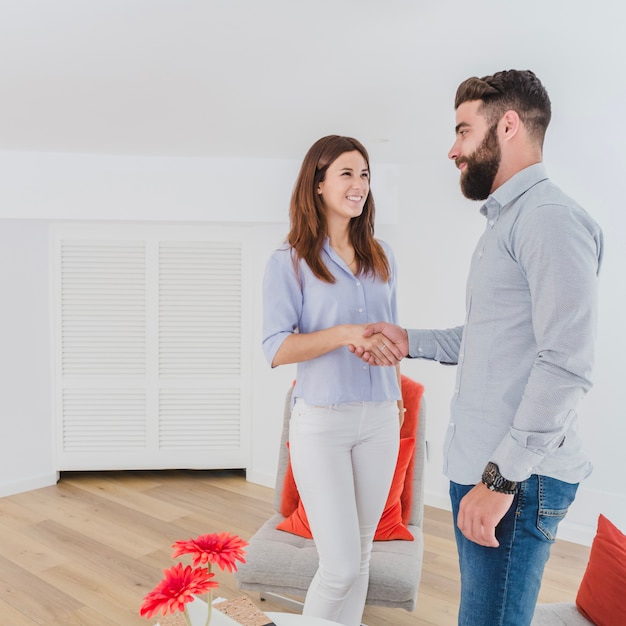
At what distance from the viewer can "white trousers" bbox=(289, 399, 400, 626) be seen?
178cm

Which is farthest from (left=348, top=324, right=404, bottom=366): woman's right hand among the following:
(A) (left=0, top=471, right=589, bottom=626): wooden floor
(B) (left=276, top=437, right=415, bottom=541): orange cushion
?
(A) (left=0, top=471, right=589, bottom=626): wooden floor

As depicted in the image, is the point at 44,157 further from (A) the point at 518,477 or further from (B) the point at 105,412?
(A) the point at 518,477

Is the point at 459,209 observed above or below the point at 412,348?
above

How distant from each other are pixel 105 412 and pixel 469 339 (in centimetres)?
348

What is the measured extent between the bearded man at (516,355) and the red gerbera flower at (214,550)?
0.43 metres

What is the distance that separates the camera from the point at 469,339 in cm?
126

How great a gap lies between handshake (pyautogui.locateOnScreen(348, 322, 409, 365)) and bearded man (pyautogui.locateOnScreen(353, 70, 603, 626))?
14.5 inches

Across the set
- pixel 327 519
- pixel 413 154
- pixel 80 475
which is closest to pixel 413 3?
pixel 327 519

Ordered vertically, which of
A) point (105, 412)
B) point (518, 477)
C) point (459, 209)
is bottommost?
point (105, 412)

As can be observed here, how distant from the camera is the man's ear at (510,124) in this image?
120cm

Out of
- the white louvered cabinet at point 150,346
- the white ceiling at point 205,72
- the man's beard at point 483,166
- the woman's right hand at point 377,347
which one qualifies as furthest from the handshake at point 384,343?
the white louvered cabinet at point 150,346

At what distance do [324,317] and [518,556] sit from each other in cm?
88

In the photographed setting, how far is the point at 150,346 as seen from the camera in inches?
166

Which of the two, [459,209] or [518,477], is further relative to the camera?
[459,209]
